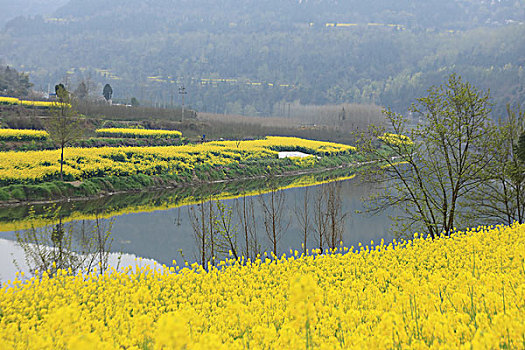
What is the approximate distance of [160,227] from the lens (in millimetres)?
25766

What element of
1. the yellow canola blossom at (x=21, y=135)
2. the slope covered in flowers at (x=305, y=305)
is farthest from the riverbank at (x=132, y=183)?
the slope covered in flowers at (x=305, y=305)

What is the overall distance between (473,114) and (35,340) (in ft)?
54.7

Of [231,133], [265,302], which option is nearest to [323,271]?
[265,302]

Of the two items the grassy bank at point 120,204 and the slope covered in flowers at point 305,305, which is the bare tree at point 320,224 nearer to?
the grassy bank at point 120,204

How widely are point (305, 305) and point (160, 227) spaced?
72.2 feet

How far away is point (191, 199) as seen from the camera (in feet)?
113

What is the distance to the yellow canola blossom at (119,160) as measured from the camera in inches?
1312

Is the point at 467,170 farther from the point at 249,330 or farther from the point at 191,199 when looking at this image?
the point at 191,199

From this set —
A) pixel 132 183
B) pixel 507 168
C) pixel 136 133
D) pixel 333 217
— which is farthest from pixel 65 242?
pixel 136 133

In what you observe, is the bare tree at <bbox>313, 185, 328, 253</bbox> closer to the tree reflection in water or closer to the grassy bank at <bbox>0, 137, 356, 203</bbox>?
the tree reflection in water

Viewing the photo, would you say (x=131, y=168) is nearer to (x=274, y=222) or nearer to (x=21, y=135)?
(x=21, y=135)

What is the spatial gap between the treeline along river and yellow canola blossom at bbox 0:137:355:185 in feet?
12.1

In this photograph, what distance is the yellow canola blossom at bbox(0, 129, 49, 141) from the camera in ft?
139

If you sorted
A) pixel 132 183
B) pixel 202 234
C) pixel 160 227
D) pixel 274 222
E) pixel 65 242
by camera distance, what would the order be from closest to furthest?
pixel 65 242
pixel 274 222
pixel 202 234
pixel 160 227
pixel 132 183
